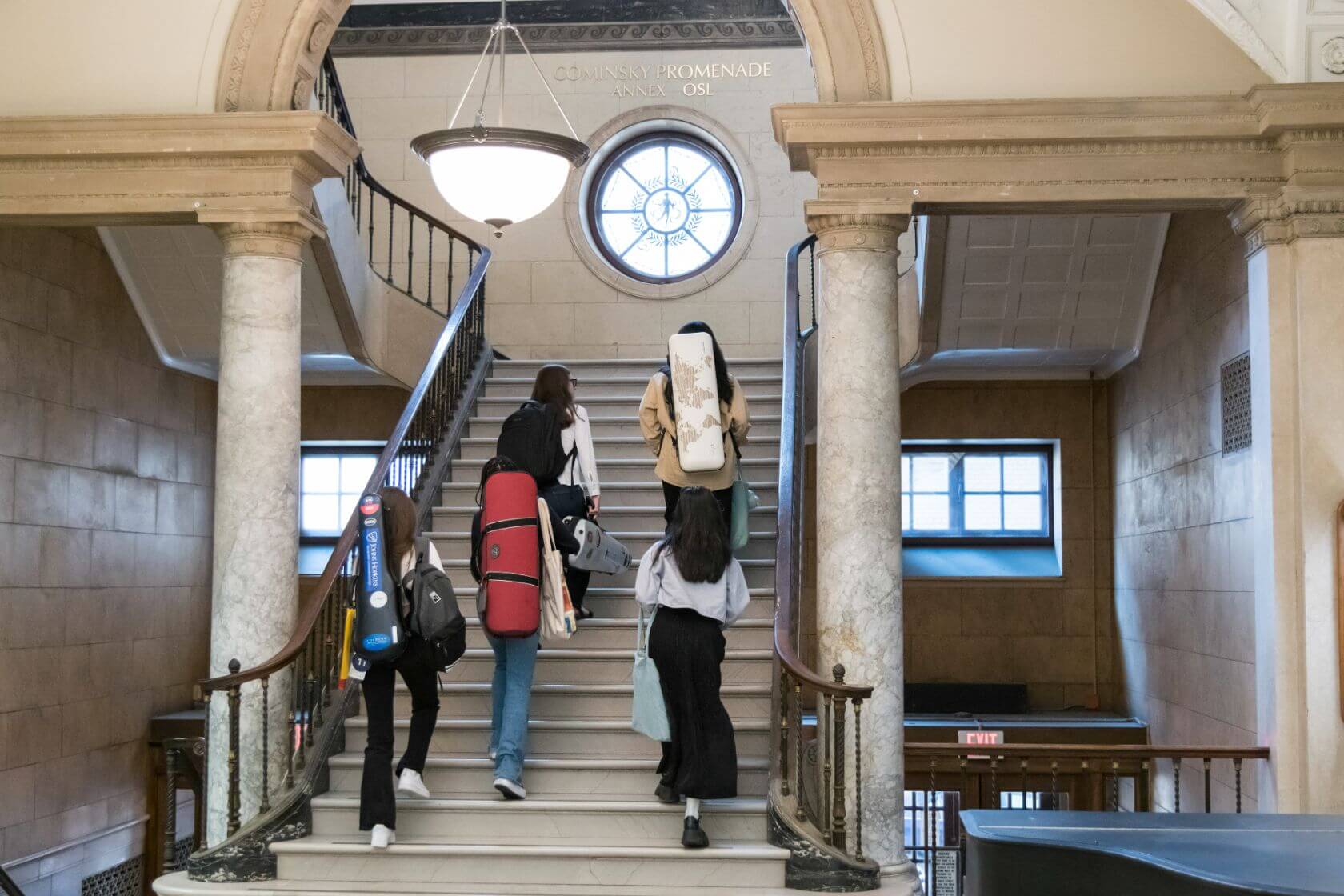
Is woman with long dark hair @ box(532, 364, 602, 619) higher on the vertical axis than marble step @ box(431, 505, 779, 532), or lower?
higher

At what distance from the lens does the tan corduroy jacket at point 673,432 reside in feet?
22.8

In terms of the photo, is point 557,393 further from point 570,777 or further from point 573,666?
point 570,777

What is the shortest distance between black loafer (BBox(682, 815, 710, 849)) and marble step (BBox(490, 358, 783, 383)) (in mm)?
4524

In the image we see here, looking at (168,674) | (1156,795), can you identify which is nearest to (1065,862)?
(1156,795)

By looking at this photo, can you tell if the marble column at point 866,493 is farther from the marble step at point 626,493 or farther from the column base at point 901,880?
the marble step at point 626,493

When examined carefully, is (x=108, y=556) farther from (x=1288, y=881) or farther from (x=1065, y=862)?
(x=1288, y=881)

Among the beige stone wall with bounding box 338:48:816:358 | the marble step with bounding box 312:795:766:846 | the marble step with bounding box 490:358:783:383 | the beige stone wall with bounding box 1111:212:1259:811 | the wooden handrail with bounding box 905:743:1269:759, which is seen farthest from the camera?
the beige stone wall with bounding box 338:48:816:358

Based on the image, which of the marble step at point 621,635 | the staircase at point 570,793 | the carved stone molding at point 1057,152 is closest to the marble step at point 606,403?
the staircase at point 570,793

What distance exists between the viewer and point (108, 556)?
31.4 ft

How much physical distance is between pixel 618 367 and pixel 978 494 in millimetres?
3178

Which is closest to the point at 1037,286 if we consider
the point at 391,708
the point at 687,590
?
the point at 687,590

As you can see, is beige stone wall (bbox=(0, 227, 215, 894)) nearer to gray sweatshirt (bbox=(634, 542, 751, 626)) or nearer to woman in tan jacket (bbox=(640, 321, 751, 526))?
woman in tan jacket (bbox=(640, 321, 751, 526))

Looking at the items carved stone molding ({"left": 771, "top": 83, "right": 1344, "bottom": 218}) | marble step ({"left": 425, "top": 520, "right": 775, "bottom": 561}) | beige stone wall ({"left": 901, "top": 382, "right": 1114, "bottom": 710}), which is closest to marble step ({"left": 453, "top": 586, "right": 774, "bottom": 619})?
marble step ({"left": 425, "top": 520, "right": 775, "bottom": 561})

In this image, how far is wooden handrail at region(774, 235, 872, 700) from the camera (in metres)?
5.72
